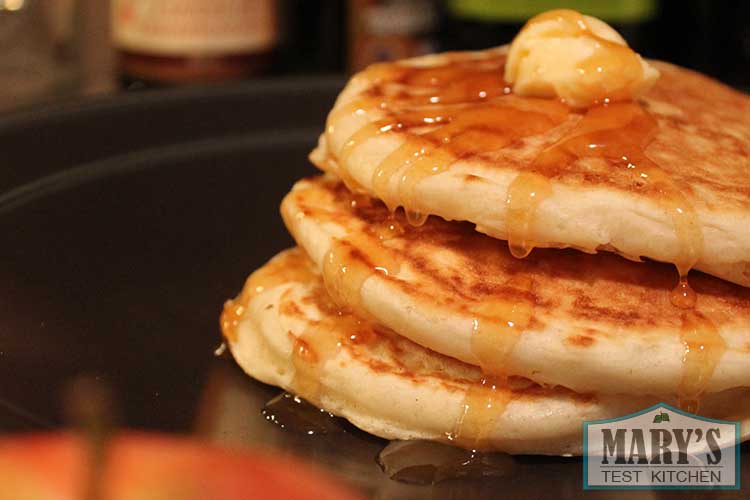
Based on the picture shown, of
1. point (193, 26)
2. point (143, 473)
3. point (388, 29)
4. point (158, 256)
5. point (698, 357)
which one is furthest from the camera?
point (388, 29)

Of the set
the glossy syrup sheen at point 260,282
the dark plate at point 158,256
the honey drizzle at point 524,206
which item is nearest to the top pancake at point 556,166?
→ the honey drizzle at point 524,206

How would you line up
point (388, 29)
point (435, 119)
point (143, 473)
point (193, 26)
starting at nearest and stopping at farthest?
point (143, 473), point (435, 119), point (193, 26), point (388, 29)

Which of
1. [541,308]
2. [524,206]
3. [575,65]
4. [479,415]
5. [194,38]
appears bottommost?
[479,415]

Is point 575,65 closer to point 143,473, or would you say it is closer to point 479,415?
point 479,415

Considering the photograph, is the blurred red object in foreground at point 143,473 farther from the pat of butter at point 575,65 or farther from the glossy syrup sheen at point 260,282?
the pat of butter at point 575,65

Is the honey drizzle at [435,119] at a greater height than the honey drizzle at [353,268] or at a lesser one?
greater

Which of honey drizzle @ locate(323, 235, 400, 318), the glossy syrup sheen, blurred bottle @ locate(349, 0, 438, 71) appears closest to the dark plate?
the glossy syrup sheen

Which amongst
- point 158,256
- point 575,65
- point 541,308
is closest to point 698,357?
point 541,308

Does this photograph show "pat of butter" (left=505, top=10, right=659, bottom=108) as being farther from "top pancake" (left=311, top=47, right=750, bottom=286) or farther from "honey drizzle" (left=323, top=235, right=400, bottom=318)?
"honey drizzle" (left=323, top=235, right=400, bottom=318)
